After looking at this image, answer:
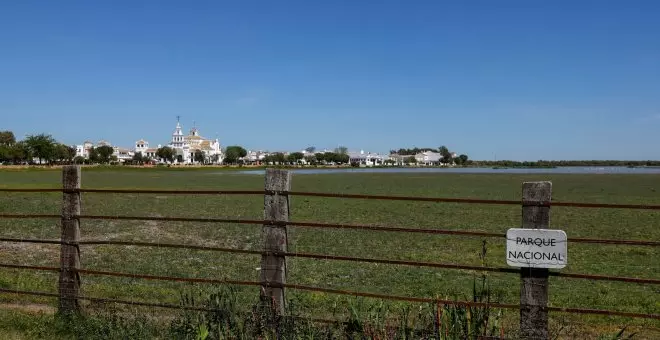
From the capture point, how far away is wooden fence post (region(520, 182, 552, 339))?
5941 millimetres

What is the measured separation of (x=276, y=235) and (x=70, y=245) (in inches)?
117

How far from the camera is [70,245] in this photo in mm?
7816

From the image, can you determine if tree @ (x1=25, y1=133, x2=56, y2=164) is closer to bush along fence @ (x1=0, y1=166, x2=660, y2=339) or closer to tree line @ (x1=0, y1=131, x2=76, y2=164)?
tree line @ (x1=0, y1=131, x2=76, y2=164)

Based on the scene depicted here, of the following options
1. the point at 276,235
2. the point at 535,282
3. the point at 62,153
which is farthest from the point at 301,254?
the point at 62,153

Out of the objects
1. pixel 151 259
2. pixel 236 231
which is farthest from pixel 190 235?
pixel 151 259

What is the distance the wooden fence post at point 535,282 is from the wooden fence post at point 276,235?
103 inches

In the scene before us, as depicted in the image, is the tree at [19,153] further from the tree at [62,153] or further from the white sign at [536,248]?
the white sign at [536,248]

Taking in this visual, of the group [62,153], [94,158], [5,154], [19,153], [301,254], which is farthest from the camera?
[94,158]

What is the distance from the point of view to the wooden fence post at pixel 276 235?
6.84 meters

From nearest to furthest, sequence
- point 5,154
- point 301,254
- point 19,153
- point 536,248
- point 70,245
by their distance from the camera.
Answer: point 536,248, point 301,254, point 70,245, point 5,154, point 19,153

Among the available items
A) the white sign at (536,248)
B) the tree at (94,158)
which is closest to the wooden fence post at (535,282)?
the white sign at (536,248)

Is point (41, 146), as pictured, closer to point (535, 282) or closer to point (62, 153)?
point (62, 153)

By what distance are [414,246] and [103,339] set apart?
1138 centimetres

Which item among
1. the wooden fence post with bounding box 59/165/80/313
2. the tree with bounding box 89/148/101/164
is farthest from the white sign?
the tree with bounding box 89/148/101/164
